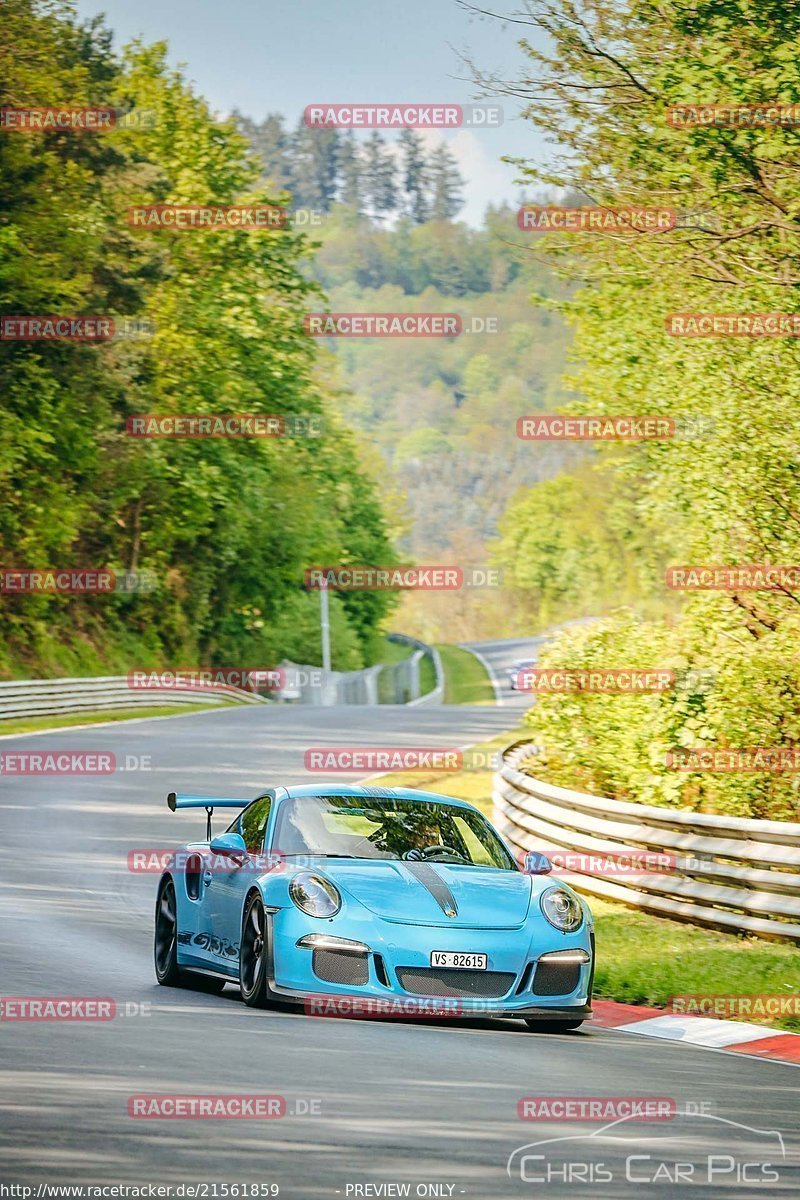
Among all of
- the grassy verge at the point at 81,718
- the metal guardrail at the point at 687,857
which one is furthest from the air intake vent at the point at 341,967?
the grassy verge at the point at 81,718

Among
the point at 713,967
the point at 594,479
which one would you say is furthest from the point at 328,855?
the point at 594,479

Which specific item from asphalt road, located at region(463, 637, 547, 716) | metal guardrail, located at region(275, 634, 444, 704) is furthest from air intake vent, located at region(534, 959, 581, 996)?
asphalt road, located at region(463, 637, 547, 716)

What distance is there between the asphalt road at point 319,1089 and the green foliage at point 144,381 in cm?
3267

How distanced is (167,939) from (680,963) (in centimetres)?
365

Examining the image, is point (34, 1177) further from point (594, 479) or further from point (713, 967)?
point (594, 479)

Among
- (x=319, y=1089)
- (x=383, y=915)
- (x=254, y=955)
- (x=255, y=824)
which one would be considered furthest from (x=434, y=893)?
(x=319, y=1089)

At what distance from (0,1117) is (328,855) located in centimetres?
443

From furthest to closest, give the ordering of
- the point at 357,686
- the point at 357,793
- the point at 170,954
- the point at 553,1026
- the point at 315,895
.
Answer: the point at 357,686 < the point at 170,954 < the point at 357,793 < the point at 553,1026 < the point at 315,895

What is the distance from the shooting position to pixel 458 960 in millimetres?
9859

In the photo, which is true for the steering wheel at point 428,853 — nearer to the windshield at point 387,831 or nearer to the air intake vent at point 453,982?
the windshield at point 387,831

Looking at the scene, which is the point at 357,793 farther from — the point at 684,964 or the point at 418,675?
the point at 418,675

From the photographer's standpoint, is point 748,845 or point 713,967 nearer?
point 713,967

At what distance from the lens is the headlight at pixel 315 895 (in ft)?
32.8

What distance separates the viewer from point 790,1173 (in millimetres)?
6297
